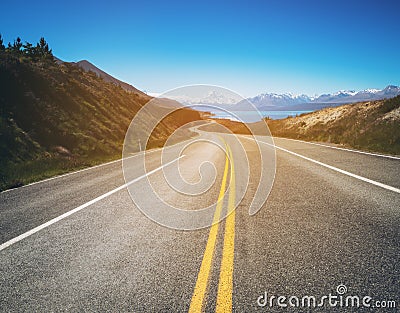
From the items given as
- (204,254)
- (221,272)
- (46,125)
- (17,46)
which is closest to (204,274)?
(221,272)

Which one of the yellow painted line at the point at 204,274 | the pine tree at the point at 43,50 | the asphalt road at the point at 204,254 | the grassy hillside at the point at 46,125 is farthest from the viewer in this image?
the pine tree at the point at 43,50

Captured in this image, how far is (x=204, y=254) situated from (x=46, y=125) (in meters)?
16.8

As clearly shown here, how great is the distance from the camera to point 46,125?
16.0 meters

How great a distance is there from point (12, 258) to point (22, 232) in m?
0.99

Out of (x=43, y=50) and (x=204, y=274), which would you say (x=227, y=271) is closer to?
(x=204, y=274)

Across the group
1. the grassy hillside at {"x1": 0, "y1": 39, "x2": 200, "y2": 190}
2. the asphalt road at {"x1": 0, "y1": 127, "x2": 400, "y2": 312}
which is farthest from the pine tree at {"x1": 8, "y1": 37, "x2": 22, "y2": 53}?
the asphalt road at {"x1": 0, "y1": 127, "x2": 400, "y2": 312}

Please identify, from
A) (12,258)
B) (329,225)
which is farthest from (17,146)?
(329,225)

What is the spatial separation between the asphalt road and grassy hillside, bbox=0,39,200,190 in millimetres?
5729

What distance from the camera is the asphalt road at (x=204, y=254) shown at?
244 centimetres

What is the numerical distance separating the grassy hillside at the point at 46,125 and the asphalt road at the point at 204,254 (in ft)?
18.8

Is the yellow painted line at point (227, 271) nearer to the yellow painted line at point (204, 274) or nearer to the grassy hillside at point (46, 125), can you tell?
the yellow painted line at point (204, 274)

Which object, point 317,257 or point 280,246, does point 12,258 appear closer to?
point 280,246

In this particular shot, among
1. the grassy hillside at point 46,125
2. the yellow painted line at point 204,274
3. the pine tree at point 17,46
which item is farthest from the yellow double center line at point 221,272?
the pine tree at point 17,46

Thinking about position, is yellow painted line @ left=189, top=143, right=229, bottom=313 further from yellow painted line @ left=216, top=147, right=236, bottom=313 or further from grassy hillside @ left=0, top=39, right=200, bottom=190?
grassy hillside @ left=0, top=39, right=200, bottom=190
